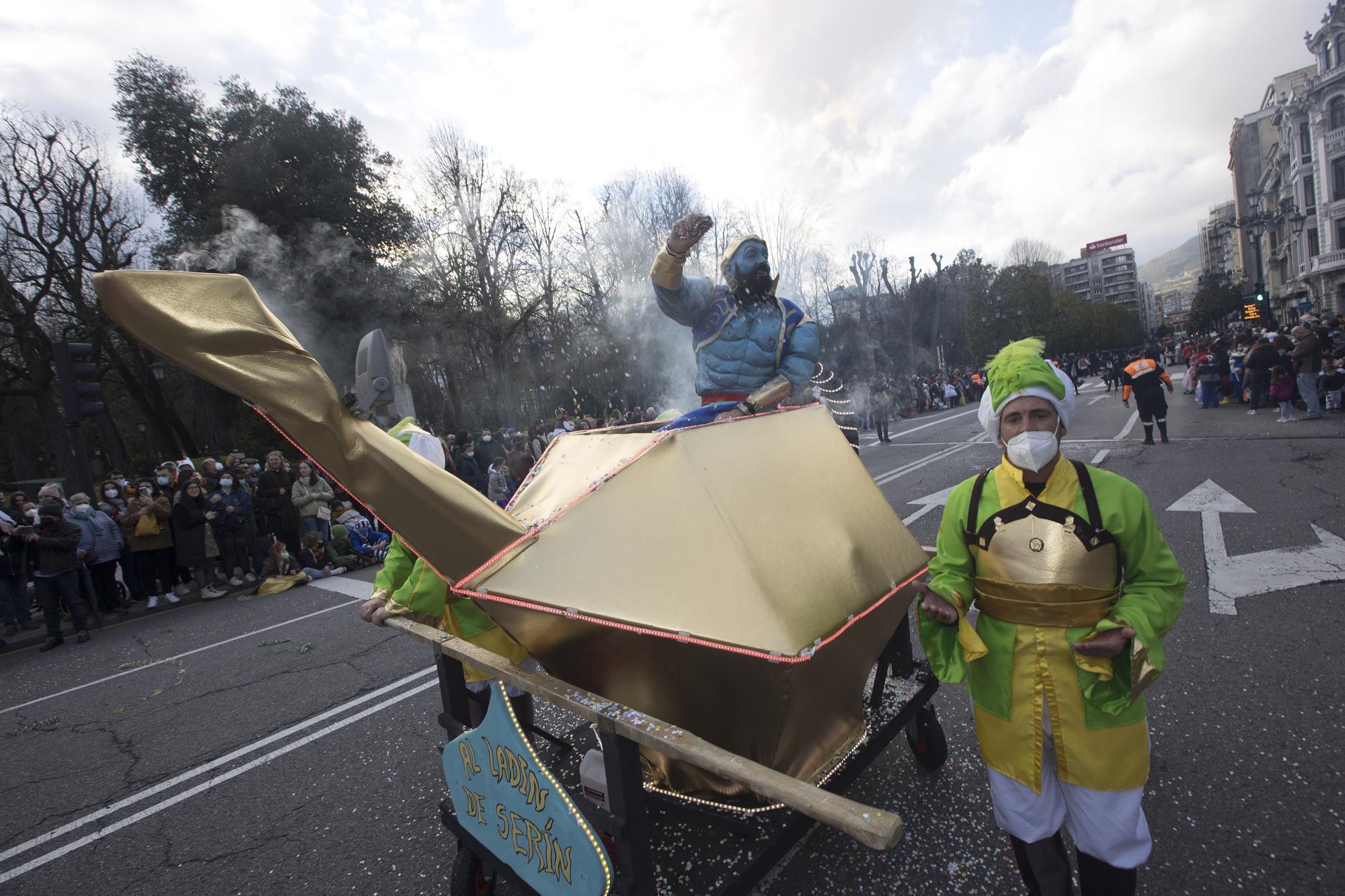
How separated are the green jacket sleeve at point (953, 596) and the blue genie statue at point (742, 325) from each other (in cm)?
147

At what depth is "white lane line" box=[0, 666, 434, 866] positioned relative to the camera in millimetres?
3254

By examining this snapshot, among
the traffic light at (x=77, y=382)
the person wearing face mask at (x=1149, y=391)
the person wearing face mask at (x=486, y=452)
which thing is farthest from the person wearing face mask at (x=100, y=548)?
Answer: the person wearing face mask at (x=1149, y=391)

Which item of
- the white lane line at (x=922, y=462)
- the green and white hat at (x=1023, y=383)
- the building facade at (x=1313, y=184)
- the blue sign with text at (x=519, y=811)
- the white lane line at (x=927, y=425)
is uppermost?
the building facade at (x=1313, y=184)

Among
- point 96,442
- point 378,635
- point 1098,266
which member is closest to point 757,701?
point 378,635

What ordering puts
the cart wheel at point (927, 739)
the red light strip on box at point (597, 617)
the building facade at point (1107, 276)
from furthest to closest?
the building facade at point (1107, 276) < the cart wheel at point (927, 739) < the red light strip on box at point (597, 617)

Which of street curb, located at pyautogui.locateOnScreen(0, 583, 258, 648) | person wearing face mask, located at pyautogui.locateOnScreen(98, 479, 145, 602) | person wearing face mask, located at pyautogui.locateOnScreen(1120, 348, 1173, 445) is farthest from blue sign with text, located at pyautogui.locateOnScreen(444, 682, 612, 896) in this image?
person wearing face mask, located at pyautogui.locateOnScreen(1120, 348, 1173, 445)

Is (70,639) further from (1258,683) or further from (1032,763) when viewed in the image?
(1258,683)

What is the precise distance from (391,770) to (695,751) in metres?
2.71

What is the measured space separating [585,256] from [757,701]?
25948 millimetres

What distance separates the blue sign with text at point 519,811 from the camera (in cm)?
160

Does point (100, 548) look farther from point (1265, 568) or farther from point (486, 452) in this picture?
point (1265, 568)

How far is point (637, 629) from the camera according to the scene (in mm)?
1658

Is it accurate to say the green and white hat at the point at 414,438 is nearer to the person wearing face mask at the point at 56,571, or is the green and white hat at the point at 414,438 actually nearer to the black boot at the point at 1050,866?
the black boot at the point at 1050,866

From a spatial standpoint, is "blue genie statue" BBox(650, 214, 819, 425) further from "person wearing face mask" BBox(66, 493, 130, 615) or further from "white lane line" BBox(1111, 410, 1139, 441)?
"white lane line" BBox(1111, 410, 1139, 441)
